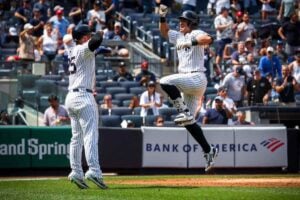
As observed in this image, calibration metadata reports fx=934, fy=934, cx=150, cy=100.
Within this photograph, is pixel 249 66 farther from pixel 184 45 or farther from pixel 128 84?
pixel 184 45

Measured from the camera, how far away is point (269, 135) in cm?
1839

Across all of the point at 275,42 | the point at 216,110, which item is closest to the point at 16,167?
the point at 216,110

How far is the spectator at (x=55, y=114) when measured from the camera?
18.5 metres

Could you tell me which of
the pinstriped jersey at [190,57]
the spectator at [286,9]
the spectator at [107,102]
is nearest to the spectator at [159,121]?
the spectator at [107,102]

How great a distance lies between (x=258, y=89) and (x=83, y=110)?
8.90m

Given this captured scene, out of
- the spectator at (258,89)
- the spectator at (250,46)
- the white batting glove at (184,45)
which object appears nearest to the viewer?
the white batting glove at (184,45)

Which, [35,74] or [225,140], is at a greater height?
[35,74]

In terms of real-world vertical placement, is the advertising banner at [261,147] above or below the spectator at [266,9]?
below

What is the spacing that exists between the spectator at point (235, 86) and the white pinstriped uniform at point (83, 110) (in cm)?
888

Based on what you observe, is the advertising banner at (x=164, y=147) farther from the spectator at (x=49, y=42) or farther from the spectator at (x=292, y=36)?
the spectator at (x=292, y=36)

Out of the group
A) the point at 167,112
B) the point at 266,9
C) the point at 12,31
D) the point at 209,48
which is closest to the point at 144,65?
the point at 167,112

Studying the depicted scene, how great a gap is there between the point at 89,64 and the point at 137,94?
347 inches

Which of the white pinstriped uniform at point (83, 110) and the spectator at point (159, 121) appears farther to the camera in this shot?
the spectator at point (159, 121)

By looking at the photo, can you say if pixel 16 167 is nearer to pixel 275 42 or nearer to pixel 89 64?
pixel 89 64
